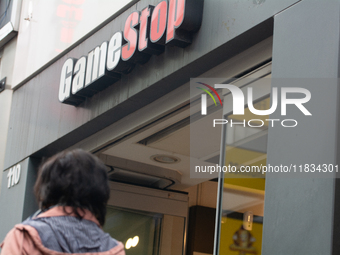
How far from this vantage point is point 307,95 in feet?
9.80

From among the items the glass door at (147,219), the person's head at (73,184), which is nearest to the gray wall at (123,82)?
the glass door at (147,219)

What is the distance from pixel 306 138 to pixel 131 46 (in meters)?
2.45

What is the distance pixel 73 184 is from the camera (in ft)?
5.39

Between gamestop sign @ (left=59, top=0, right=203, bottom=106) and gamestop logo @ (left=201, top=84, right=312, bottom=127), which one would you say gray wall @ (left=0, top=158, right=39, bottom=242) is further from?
gamestop logo @ (left=201, top=84, right=312, bottom=127)

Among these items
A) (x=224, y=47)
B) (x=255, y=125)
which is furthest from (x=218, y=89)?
(x=255, y=125)

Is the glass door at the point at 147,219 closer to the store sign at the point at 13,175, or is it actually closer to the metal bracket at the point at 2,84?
the store sign at the point at 13,175

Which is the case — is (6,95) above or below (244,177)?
above

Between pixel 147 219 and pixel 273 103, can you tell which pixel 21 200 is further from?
pixel 273 103

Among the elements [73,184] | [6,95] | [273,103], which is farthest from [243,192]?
[6,95]

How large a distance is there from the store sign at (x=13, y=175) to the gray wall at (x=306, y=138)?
5141 millimetres

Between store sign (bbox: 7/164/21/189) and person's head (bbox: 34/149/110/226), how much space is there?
5.92 m

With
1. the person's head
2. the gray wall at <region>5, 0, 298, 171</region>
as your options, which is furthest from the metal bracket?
the person's head

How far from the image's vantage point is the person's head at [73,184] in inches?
64.7

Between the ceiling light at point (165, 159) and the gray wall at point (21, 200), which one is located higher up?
the ceiling light at point (165, 159)
